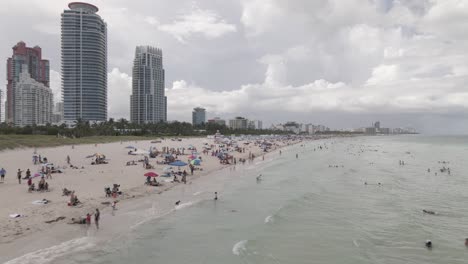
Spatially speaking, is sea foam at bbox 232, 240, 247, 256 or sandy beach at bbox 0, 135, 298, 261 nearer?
sea foam at bbox 232, 240, 247, 256

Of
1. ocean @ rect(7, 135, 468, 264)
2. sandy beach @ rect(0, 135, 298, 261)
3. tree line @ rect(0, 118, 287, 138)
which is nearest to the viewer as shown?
ocean @ rect(7, 135, 468, 264)

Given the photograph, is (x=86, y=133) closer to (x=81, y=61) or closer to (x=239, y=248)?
(x=81, y=61)

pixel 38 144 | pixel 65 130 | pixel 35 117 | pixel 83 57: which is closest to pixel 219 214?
pixel 38 144

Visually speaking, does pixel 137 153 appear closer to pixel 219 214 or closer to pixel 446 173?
pixel 219 214

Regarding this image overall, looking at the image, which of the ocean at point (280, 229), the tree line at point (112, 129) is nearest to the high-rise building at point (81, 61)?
the tree line at point (112, 129)

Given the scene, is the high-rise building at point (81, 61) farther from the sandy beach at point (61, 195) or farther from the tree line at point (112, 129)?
the sandy beach at point (61, 195)

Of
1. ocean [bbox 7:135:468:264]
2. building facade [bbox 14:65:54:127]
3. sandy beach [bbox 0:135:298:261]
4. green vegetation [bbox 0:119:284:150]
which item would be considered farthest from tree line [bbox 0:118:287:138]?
ocean [bbox 7:135:468:264]

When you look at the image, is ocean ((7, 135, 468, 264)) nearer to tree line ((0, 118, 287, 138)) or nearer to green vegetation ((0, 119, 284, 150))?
green vegetation ((0, 119, 284, 150))
